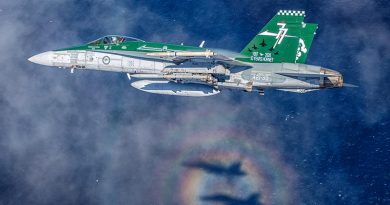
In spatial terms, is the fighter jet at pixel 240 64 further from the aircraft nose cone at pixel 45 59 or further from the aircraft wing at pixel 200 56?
the aircraft nose cone at pixel 45 59

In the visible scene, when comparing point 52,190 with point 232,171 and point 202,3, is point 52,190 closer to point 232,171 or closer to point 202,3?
point 232,171

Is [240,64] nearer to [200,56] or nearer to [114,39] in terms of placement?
Answer: [200,56]

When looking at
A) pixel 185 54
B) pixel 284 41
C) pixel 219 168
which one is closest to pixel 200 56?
pixel 185 54

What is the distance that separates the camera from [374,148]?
2694 inches

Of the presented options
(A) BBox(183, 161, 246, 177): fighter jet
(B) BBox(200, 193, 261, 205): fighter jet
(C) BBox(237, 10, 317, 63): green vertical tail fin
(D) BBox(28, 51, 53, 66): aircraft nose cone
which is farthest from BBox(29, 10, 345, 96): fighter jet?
(B) BBox(200, 193, 261, 205): fighter jet

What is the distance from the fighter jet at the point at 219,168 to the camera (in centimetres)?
7038

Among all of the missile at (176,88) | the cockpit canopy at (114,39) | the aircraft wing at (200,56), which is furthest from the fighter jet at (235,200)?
the cockpit canopy at (114,39)

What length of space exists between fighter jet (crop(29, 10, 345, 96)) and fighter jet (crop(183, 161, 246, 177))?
45.1 ft

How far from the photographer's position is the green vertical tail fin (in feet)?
189

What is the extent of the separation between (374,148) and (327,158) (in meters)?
5.79

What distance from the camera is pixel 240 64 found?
5781 centimetres

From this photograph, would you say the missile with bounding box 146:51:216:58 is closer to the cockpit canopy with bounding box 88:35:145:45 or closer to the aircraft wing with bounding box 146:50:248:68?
the aircraft wing with bounding box 146:50:248:68

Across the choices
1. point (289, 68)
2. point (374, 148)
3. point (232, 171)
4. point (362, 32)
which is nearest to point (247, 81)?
point (289, 68)

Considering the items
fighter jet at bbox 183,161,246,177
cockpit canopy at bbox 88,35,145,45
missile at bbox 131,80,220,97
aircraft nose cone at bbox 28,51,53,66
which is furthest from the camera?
fighter jet at bbox 183,161,246,177
